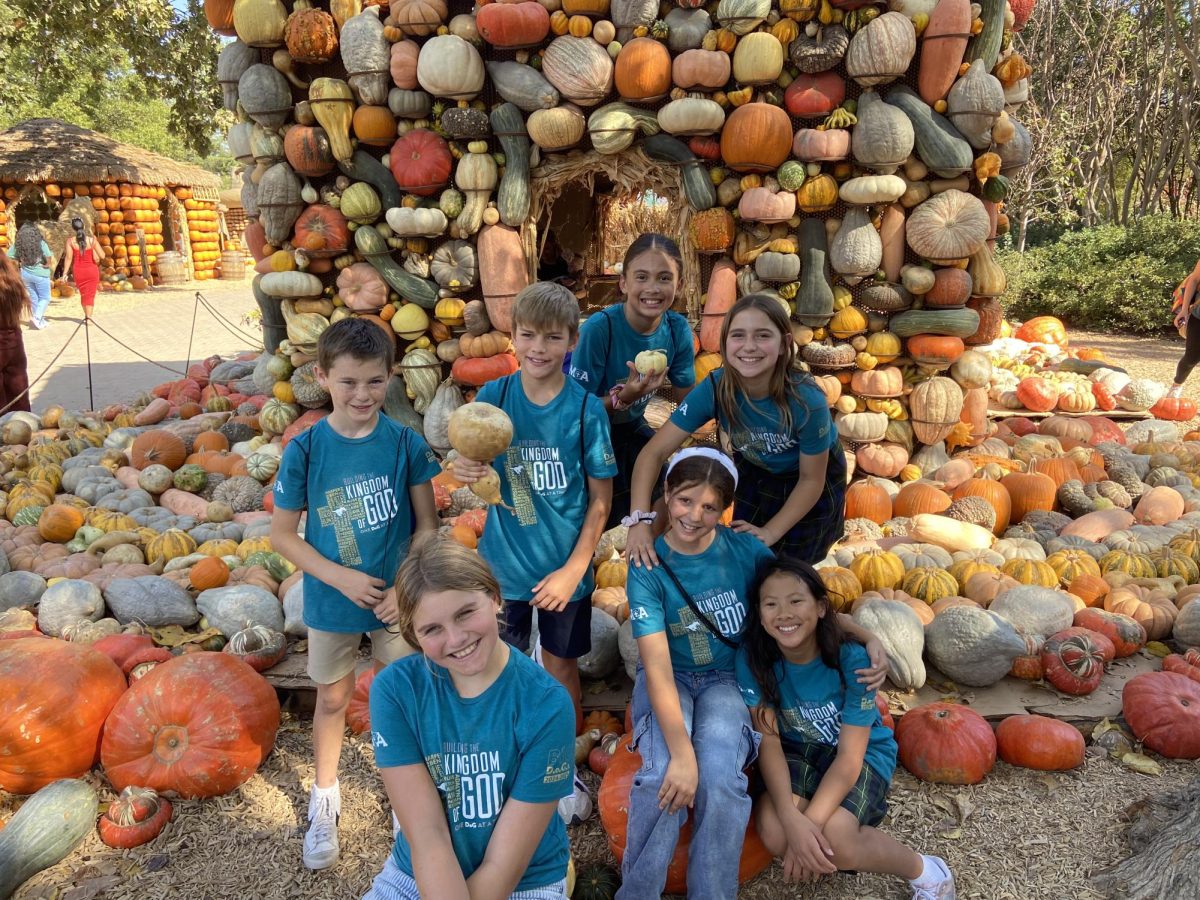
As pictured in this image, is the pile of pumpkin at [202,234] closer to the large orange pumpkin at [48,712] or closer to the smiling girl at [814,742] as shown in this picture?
the large orange pumpkin at [48,712]

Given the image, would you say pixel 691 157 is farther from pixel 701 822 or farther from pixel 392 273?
pixel 701 822

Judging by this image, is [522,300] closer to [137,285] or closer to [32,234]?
[32,234]

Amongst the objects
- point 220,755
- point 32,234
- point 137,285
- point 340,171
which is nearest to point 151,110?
point 137,285

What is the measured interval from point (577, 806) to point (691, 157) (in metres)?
4.17

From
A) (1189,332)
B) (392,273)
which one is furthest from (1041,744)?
(1189,332)

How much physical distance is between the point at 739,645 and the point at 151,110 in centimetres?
5438

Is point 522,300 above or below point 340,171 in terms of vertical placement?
below

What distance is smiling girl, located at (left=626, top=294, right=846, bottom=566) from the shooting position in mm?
2553

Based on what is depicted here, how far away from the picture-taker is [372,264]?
5781mm

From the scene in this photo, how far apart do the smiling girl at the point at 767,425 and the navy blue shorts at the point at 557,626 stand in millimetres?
400

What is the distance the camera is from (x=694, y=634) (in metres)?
2.45

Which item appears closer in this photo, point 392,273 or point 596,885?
point 596,885

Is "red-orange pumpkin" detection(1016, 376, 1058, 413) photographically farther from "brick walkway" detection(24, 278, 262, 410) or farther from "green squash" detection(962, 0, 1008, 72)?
"brick walkway" detection(24, 278, 262, 410)

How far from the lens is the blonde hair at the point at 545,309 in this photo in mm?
2402
